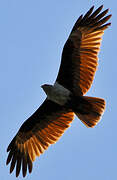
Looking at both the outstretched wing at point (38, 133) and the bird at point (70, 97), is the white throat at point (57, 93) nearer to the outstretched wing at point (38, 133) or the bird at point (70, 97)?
the bird at point (70, 97)

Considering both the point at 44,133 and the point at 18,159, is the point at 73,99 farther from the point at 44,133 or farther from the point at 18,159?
the point at 18,159

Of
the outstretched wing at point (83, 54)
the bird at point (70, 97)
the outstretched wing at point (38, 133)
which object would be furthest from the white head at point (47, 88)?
the outstretched wing at point (38, 133)

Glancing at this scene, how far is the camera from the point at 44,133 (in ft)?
33.2

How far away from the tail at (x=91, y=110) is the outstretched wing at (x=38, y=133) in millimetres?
465

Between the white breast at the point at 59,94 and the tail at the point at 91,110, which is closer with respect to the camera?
the tail at the point at 91,110

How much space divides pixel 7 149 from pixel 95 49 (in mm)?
2980

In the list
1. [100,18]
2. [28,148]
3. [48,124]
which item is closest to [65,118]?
[48,124]

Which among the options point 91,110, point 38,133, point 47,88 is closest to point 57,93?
point 47,88

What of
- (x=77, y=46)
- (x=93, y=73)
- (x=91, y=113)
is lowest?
(x=91, y=113)

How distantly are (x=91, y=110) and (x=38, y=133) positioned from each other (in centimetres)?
157

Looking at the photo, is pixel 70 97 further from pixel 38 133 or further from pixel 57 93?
pixel 38 133

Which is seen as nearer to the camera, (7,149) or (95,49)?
(95,49)

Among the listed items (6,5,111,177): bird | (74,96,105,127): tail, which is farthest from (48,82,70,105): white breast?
(74,96,105,127): tail

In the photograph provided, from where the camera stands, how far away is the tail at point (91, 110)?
916 cm
